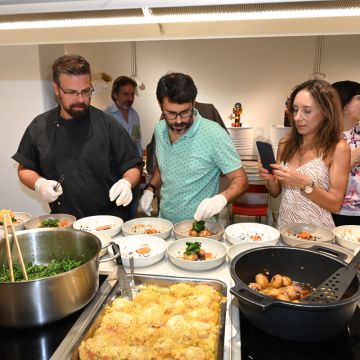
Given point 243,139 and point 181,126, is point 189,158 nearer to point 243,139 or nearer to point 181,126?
point 181,126

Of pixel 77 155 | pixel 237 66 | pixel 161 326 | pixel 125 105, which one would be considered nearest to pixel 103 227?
pixel 77 155

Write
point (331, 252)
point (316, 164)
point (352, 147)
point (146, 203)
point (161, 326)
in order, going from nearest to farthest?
1. point (161, 326)
2. point (331, 252)
3. point (316, 164)
4. point (146, 203)
5. point (352, 147)

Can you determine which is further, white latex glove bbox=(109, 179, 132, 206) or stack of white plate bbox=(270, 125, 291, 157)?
stack of white plate bbox=(270, 125, 291, 157)

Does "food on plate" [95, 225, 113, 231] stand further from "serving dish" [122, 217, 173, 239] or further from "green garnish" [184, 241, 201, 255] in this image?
Answer: "green garnish" [184, 241, 201, 255]

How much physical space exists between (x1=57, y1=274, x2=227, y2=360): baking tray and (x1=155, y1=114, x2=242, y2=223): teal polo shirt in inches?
33.7

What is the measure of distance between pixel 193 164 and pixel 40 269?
1097 mm

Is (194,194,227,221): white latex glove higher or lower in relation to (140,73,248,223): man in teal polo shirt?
lower

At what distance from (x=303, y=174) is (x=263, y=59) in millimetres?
2896

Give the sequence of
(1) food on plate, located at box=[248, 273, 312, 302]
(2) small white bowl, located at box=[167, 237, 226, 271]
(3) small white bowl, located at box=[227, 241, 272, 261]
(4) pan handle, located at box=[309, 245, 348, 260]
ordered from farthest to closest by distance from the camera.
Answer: (3) small white bowl, located at box=[227, 241, 272, 261] < (2) small white bowl, located at box=[167, 237, 226, 271] < (4) pan handle, located at box=[309, 245, 348, 260] < (1) food on plate, located at box=[248, 273, 312, 302]

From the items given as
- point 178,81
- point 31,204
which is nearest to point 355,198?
point 178,81

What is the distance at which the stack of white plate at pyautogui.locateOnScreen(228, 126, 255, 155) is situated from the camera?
13.8 ft

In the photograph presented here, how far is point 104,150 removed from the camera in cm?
227

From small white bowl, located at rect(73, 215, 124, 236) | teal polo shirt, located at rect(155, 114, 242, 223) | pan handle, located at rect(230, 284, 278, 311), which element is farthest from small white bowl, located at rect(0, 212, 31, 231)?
pan handle, located at rect(230, 284, 278, 311)

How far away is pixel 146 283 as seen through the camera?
1302 mm
